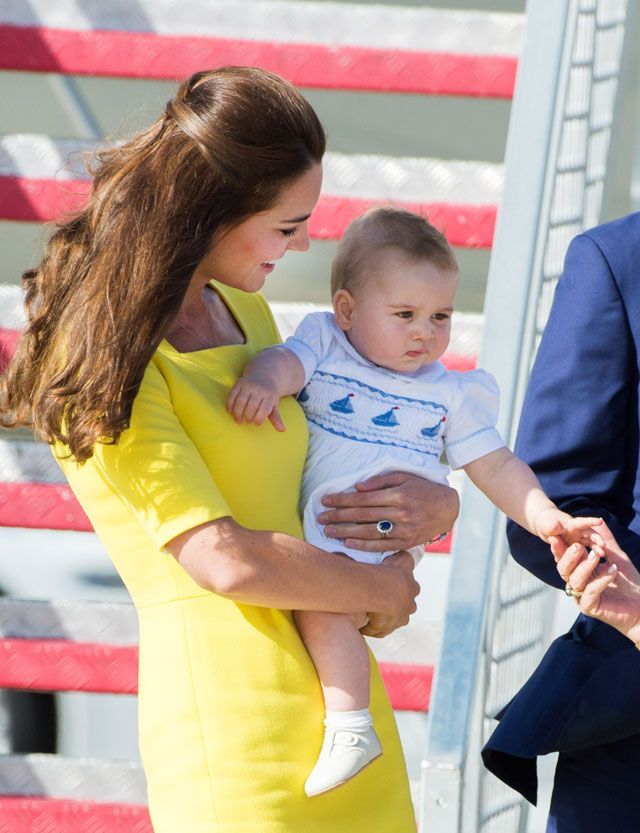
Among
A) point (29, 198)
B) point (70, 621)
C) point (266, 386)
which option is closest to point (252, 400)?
point (266, 386)

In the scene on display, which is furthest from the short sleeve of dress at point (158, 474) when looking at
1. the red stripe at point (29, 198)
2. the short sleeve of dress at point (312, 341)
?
the red stripe at point (29, 198)

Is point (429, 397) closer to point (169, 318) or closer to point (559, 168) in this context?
point (169, 318)

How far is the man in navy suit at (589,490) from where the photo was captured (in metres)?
1.53

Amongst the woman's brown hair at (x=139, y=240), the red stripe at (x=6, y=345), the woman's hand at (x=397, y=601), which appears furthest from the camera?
the red stripe at (x=6, y=345)

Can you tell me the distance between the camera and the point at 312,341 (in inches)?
70.2

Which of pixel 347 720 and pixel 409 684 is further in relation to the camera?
pixel 409 684

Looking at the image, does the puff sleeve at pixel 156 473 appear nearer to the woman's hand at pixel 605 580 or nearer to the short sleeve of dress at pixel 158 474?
the short sleeve of dress at pixel 158 474

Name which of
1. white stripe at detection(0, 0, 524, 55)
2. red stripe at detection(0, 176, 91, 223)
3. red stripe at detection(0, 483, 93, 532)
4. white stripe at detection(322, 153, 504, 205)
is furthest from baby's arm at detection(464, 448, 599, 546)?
white stripe at detection(0, 0, 524, 55)

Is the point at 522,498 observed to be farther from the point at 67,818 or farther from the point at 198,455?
the point at 67,818

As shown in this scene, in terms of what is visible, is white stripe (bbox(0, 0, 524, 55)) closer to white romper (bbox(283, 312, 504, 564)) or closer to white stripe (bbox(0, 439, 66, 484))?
white stripe (bbox(0, 439, 66, 484))

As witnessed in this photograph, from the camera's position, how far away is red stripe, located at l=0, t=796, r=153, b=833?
8.89 ft

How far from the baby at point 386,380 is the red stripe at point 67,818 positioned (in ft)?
3.86

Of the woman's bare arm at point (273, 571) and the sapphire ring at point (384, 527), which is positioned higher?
the woman's bare arm at point (273, 571)

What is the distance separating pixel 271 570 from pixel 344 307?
44cm
